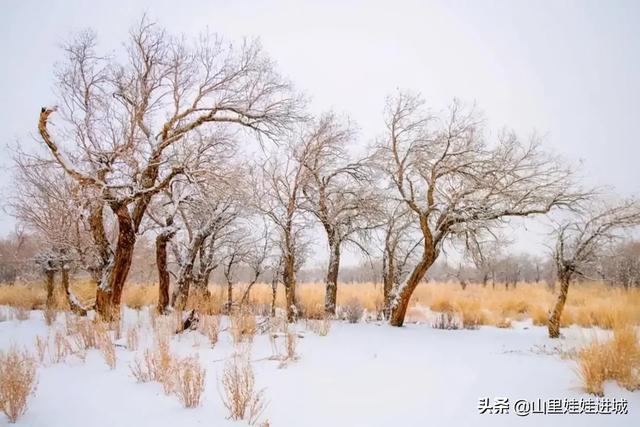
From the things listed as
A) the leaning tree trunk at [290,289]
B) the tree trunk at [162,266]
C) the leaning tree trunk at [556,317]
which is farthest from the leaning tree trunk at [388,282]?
the tree trunk at [162,266]

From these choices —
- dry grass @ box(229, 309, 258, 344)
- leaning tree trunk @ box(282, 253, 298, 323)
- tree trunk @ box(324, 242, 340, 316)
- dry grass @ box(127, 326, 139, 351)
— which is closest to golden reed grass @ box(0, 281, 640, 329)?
tree trunk @ box(324, 242, 340, 316)

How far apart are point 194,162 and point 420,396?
7.82m

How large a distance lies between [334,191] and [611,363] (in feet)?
30.7

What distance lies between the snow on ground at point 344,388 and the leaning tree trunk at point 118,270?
1.74m

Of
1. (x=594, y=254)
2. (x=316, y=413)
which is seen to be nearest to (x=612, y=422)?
(x=316, y=413)

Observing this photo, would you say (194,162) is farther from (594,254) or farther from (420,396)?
(594,254)

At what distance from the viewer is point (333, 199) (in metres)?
13.7

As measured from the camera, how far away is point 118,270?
9898 millimetres

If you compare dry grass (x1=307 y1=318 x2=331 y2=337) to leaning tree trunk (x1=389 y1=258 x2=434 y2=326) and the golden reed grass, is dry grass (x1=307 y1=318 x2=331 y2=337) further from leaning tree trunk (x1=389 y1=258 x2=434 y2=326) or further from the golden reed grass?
leaning tree trunk (x1=389 y1=258 x2=434 y2=326)

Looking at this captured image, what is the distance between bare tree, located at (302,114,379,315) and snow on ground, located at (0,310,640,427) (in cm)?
563

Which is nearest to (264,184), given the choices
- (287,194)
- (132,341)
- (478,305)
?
(287,194)

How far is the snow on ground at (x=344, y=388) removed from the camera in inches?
165

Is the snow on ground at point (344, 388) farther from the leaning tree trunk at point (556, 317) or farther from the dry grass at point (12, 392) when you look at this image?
the leaning tree trunk at point (556, 317)

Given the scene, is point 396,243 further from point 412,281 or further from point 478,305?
point 478,305
